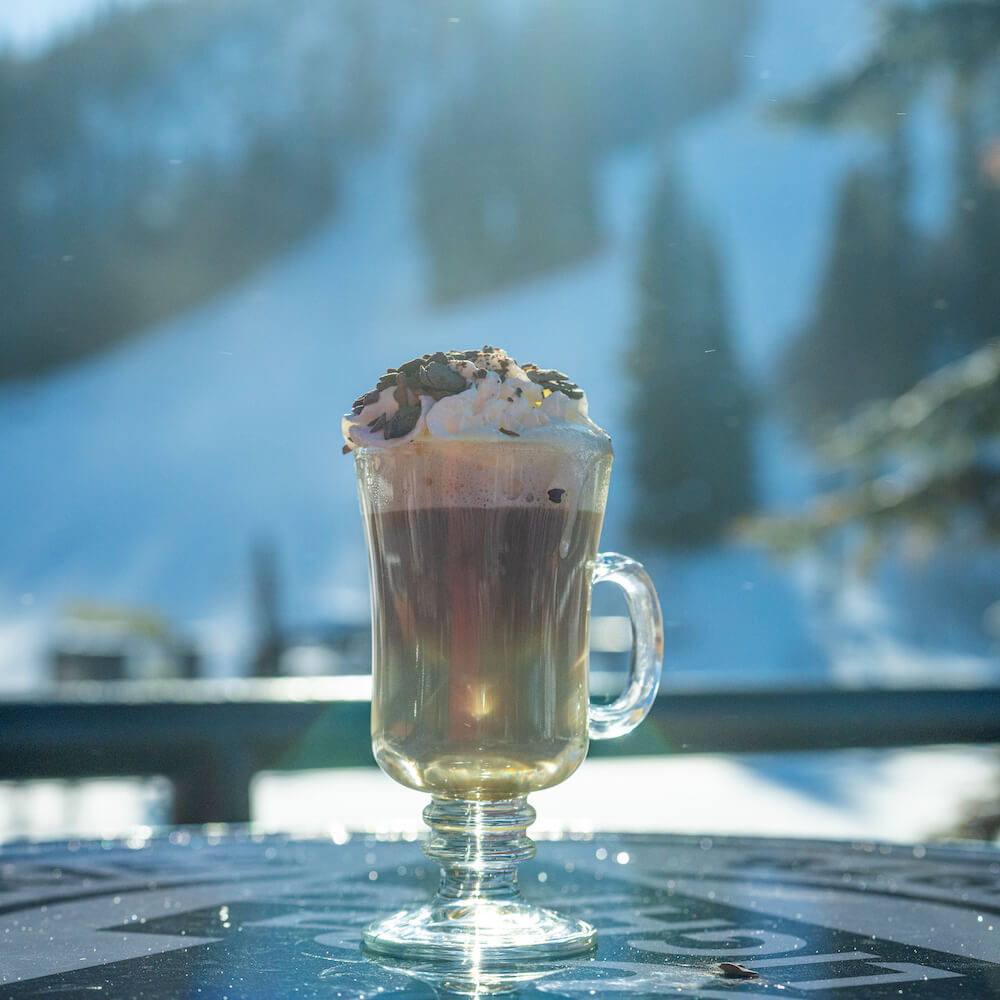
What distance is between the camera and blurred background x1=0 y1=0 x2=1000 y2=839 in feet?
Answer: 57.2

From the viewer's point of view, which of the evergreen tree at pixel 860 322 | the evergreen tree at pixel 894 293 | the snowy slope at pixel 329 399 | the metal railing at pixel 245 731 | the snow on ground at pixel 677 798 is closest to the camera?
the metal railing at pixel 245 731

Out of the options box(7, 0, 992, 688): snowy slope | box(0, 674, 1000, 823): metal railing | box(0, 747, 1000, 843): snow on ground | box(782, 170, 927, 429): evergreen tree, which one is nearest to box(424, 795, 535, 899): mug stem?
box(0, 674, 1000, 823): metal railing

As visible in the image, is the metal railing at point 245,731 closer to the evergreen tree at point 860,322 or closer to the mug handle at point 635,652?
the mug handle at point 635,652

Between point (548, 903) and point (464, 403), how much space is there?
0.34 m

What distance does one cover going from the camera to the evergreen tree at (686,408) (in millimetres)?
17578

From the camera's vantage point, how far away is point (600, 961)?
0.60 metres

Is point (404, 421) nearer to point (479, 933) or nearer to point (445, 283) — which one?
point (479, 933)

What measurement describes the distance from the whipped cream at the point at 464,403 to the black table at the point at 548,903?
0.27 m

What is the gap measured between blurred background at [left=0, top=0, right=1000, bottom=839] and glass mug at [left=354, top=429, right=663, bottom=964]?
11.5m

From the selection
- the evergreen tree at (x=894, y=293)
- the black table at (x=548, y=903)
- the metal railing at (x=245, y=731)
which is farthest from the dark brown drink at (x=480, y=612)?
the evergreen tree at (x=894, y=293)

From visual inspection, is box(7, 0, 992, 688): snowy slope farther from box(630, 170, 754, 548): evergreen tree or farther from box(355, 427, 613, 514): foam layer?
box(355, 427, 613, 514): foam layer

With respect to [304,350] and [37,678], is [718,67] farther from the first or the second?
[37,678]

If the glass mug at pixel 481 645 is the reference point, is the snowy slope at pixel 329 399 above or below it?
above

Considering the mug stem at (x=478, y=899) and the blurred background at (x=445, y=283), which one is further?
the blurred background at (x=445, y=283)
